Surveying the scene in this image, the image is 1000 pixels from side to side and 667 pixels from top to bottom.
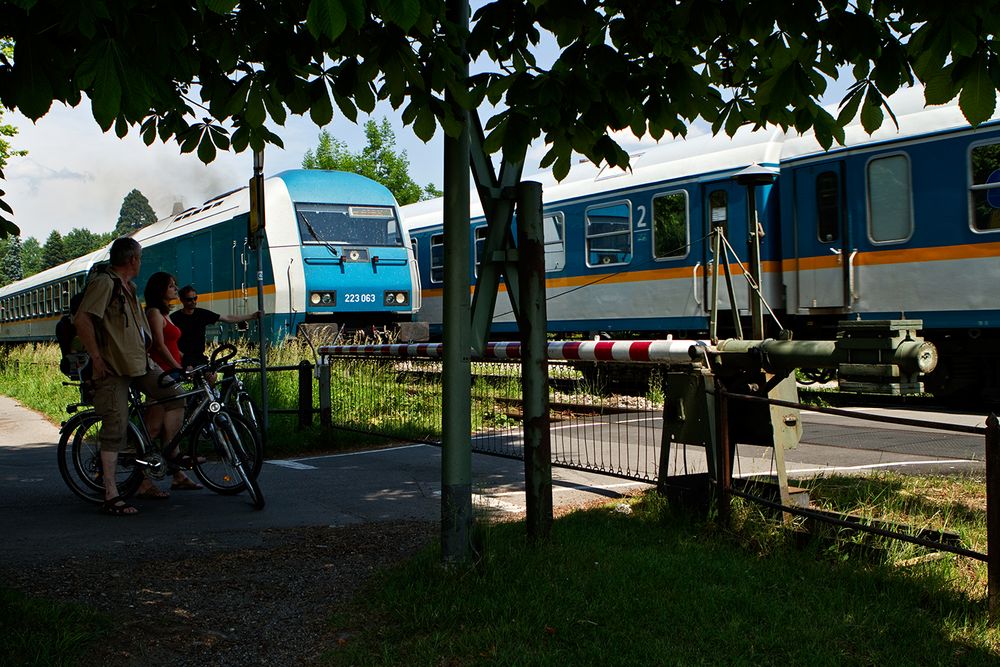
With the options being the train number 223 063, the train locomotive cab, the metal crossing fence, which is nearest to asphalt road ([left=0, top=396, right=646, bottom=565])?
the metal crossing fence

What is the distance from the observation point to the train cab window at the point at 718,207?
561 inches

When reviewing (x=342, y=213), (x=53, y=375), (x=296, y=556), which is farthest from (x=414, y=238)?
(x=296, y=556)

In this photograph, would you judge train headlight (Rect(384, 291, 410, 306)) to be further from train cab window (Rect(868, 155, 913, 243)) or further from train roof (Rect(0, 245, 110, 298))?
train roof (Rect(0, 245, 110, 298))

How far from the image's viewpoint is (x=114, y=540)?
6160 millimetres

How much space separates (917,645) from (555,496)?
3.78 m

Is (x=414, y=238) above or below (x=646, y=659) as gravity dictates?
above

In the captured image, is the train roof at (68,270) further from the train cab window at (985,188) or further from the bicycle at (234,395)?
Answer: the train cab window at (985,188)

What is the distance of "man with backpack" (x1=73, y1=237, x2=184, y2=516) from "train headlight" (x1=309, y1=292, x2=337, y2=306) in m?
9.74

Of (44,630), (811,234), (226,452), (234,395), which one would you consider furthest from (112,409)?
(811,234)

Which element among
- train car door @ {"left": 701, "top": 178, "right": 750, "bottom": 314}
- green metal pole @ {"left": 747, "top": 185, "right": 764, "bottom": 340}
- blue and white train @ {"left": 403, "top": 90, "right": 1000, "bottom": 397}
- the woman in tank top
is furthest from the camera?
train car door @ {"left": 701, "top": 178, "right": 750, "bottom": 314}

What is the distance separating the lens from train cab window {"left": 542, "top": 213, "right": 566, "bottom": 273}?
16.7m

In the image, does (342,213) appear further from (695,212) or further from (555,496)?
(555,496)

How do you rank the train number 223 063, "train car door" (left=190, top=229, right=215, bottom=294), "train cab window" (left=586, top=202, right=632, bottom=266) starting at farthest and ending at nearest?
"train car door" (left=190, top=229, right=215, bottom=294), the train number 223 063, "train cab window" (left=586, top=202, right=632, bottom=266)

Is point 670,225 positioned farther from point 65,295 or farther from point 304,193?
point 65,295
